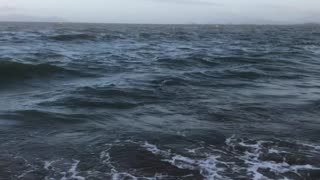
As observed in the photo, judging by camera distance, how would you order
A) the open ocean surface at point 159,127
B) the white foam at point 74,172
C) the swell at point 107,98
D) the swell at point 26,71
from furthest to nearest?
the swell at point 26,71 → the swell at point 107,98 → the open ocean surface at point 159,127 → the white foam at point 74,172

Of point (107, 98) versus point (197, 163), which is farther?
point (107, 98)

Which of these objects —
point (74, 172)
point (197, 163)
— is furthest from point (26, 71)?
point (197, 163)

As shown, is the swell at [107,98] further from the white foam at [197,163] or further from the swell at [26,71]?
the swell at [26,71]

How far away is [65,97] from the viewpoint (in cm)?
1475

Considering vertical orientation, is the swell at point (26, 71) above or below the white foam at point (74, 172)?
below

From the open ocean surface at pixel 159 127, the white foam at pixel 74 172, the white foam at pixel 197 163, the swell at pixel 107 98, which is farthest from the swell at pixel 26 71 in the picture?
the white foam at pixel 197 163

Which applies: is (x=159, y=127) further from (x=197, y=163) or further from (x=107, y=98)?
(x=107, y=98)

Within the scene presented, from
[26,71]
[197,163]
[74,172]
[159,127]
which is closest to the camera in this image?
[74,172]

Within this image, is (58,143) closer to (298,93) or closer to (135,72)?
(298,93)

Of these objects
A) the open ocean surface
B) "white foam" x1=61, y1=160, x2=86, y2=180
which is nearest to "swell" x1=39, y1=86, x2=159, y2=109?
the open ocean surface

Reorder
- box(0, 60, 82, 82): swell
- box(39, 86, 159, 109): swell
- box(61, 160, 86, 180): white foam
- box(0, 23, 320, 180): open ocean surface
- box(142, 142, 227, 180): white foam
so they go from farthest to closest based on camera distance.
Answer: box(0, 60, 82, 82): swell, box(39, 86, 159, 109): swell, box(0, 23, 320, 180): open ocean surface, box(142, 142, 227, 180): white foam, box(61, 160, 86, 180): white foam

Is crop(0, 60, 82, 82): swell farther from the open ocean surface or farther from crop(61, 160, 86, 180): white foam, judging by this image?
crop(61, 160, 86, 180): white foam

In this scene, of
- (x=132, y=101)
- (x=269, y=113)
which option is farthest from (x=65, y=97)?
(x=269, y=113)

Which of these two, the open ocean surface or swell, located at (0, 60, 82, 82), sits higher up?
the open ocean surface
